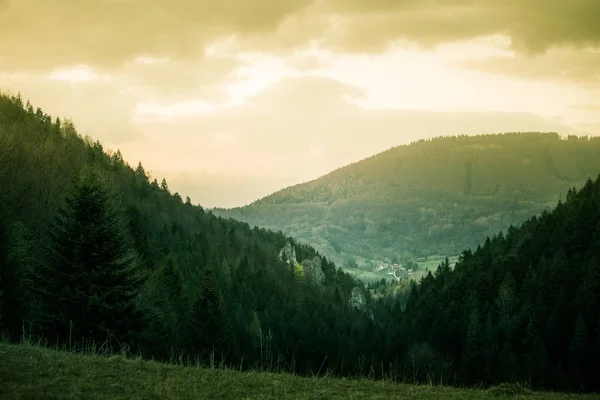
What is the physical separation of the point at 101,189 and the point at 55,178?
122 feet

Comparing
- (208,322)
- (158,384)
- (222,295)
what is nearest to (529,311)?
(222,295)

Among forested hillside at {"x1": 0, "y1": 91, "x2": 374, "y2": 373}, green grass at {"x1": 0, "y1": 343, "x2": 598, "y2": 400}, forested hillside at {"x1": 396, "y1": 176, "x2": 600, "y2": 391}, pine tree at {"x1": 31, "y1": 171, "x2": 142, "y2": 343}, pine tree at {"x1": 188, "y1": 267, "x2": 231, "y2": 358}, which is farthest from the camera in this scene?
forested hillside at {"x1": 396, "y1": 176, "x2": 600, "y2": 391}

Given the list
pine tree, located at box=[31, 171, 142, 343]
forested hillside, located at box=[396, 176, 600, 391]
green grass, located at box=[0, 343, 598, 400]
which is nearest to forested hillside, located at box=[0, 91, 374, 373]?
pine tree, located at box=[31, 171, 142, 343]

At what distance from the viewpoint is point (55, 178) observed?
61875mm

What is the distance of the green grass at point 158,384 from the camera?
33.6 ft

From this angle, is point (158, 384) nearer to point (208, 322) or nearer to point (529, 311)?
point (208, 322)

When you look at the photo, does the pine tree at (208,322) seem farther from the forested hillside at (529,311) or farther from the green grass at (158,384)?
the green grass at (158,384)

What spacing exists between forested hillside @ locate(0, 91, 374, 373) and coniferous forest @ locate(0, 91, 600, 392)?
0.10m

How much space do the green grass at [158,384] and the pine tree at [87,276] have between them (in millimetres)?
13810

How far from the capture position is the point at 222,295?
9106cm

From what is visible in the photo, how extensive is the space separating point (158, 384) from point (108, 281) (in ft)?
58.1

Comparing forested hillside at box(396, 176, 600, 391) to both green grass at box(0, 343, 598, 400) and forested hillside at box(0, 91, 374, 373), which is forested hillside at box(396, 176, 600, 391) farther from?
green grass at box(0, 343, 598, 400)

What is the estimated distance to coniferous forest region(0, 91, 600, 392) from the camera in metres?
27.3

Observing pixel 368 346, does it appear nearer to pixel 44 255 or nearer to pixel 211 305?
pixel 211 305
